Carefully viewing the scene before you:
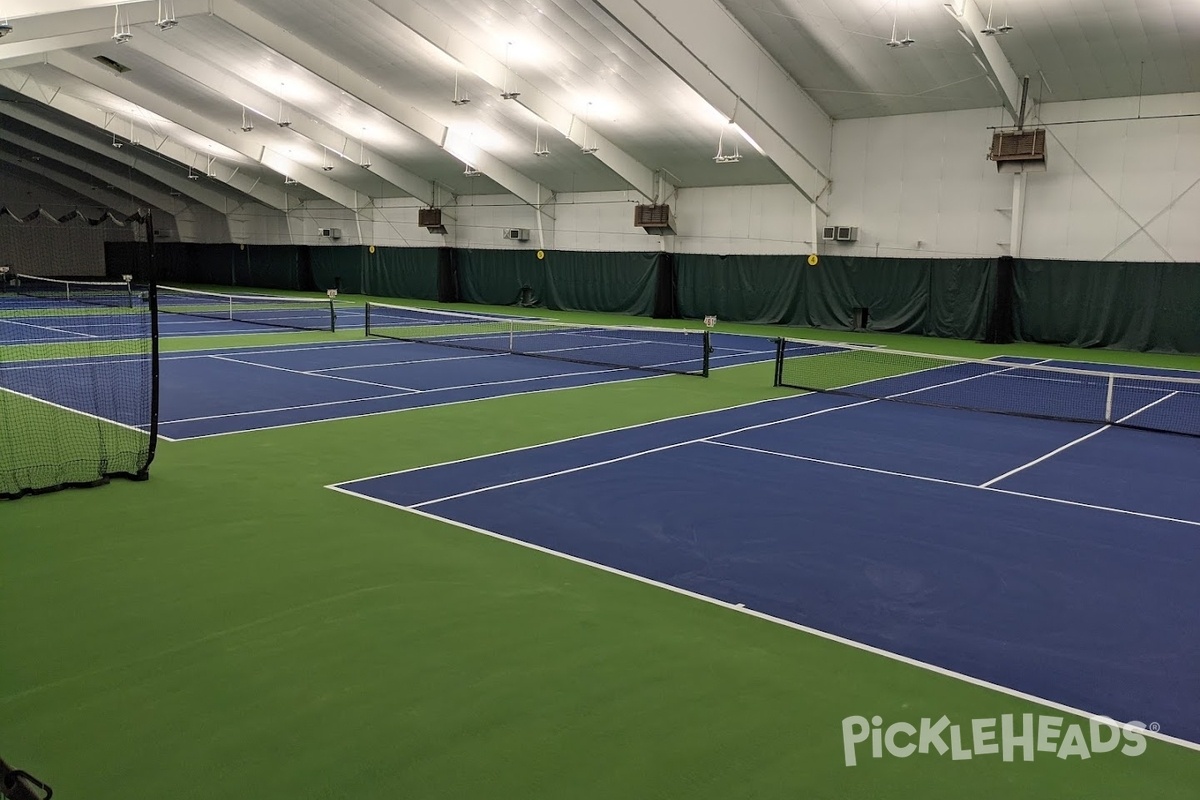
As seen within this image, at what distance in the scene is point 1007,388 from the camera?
15.5 meters

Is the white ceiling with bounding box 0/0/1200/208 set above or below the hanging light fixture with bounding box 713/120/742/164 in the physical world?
above

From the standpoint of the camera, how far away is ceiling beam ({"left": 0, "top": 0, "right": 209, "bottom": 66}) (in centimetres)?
2075

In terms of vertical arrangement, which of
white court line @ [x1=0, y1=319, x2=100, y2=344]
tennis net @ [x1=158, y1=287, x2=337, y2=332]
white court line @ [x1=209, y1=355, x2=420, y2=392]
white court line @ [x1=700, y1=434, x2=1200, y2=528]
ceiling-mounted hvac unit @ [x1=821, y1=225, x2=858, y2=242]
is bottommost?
white court line @ [x1=700, y1=434, x2=1200, y2=528]

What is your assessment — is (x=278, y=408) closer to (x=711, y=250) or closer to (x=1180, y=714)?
(x=1180, y=714)

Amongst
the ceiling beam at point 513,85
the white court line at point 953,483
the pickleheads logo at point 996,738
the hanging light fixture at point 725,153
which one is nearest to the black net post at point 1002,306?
the hanging light fixture at point 725,153

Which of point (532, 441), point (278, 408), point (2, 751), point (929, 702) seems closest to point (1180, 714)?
point (929, 702)

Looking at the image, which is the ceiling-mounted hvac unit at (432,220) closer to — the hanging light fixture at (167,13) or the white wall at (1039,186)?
the white wall at (1039,186)

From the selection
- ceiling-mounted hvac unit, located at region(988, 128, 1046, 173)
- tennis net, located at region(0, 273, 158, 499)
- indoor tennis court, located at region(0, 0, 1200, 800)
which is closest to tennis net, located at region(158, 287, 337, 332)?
indoor tennis court, located at region(0, 0, 1200, 800)

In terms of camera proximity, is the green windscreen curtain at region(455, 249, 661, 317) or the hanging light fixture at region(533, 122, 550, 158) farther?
the green windscreen curtain at region(455, 249, 661, 317)

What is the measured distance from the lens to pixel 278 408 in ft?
39.0

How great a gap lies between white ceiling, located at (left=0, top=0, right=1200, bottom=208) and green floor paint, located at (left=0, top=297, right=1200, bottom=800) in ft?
45.2

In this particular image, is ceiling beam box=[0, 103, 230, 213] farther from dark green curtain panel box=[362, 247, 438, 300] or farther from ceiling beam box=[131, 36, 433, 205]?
ceiling beam box=[131, 36, 433, 205]

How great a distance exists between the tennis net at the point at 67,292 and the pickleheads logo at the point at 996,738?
21.8 m

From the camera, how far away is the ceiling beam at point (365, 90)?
21.4 m
